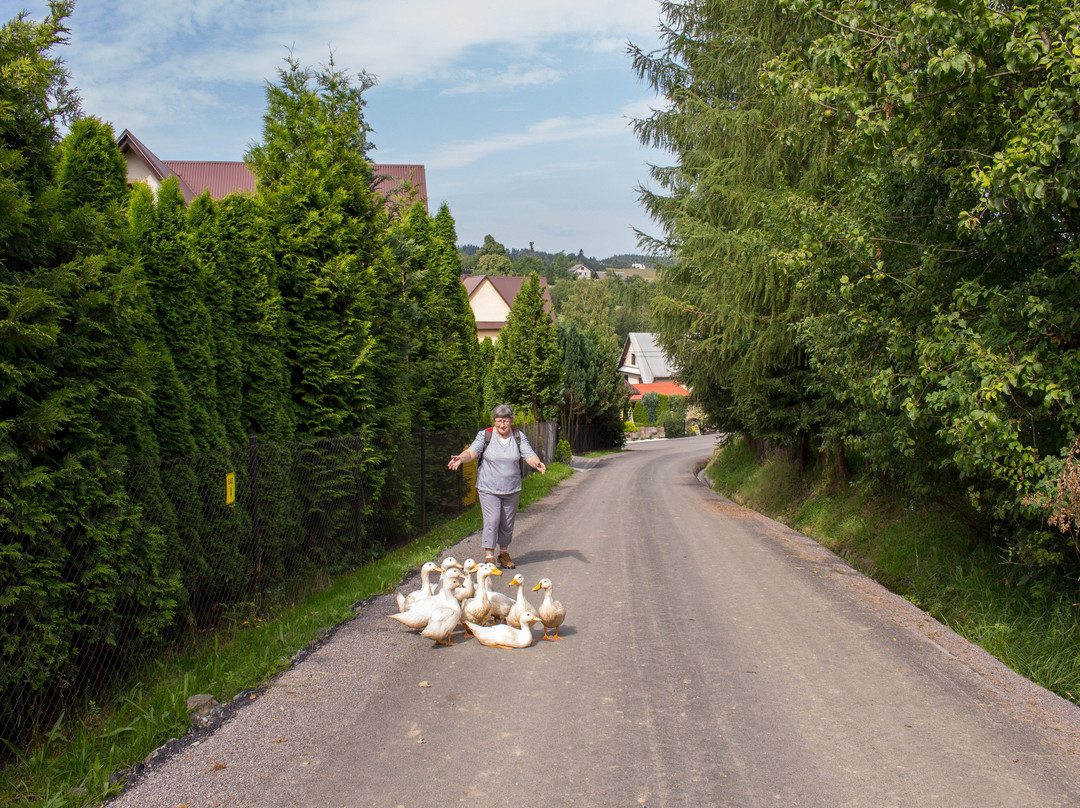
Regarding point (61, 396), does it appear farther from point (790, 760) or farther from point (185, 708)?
point (790, 760)

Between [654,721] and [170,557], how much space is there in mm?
3904

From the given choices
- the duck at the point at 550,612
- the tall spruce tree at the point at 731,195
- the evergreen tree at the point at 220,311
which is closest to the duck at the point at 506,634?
the duck at the point at 550,612

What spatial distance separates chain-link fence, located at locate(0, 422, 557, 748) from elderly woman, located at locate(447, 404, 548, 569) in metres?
1.70

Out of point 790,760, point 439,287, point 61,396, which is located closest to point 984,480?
point 790,760

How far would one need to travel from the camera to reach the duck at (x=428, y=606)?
636 cm

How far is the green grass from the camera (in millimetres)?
3977

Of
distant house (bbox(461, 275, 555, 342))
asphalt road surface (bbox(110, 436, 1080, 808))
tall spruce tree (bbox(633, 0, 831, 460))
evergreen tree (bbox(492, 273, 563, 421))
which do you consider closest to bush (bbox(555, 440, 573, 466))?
evergreen tree (bbox(492, 273, 563, 421))

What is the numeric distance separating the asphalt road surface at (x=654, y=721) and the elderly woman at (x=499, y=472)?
127 cm

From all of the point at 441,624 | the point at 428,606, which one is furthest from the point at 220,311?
the point at 441,624

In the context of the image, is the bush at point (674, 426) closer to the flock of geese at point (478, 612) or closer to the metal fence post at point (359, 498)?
the metal fence post at point (359, 498)

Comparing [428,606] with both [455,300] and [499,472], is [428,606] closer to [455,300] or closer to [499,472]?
[499,472]

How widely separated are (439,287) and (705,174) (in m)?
8.66

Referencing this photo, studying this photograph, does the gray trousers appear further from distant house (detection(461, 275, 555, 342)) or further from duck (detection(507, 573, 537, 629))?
distant house (detection(461, 275, 555, 342))

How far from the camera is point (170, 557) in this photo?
6.09 m
